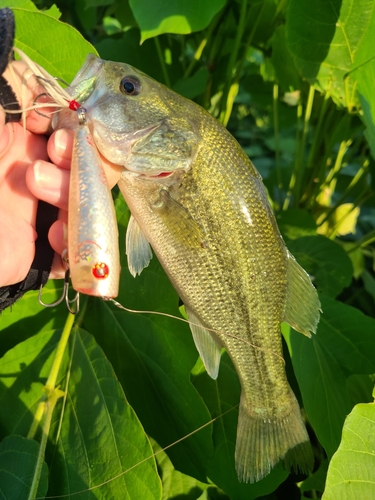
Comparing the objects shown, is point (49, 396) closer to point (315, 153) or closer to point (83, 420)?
point (83, 420)

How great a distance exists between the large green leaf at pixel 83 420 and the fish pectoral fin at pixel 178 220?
0.35 meters

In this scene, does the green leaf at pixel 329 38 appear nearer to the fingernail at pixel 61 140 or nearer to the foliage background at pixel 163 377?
the foliage background at pixel 163 377

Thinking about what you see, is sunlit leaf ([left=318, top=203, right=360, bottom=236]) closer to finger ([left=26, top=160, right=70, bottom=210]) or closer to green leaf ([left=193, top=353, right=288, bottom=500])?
green leaf ([left=193, top=353, right=288, bottom=500])

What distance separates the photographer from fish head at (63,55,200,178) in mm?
873

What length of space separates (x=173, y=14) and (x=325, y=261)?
0.90m

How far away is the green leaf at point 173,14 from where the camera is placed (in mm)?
1080

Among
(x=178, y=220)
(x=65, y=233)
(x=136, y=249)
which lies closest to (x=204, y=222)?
(x=178, y=220)

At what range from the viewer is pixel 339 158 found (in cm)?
179

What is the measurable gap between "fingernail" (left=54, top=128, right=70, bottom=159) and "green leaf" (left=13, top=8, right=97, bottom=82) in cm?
31

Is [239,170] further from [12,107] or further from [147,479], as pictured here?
[147,479]

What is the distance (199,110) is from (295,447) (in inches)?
30.2

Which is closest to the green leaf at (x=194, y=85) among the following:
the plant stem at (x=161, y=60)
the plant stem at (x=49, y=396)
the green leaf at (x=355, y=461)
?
the plant stem at (x=161, y=60)

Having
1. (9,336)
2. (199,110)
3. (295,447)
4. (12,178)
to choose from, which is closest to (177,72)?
(199,110)

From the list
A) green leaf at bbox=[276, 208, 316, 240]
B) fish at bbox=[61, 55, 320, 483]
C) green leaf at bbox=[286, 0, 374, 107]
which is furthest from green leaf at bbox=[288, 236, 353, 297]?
fish at bbox=[61, 55, 320, 483]
